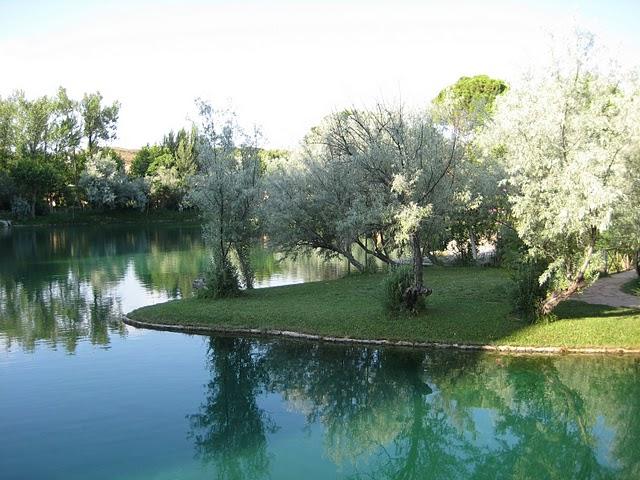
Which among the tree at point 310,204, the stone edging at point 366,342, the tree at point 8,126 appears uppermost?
the tree at point 8,126

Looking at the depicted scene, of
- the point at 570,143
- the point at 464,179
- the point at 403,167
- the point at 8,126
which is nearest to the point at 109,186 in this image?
the point at 8,126

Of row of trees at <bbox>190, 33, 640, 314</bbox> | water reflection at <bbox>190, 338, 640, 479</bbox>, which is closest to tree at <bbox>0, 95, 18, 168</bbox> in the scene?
row of trees at <bbox>190, 33, 640, 314</bbox>

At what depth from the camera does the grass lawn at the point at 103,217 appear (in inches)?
2904

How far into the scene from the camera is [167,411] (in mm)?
13586

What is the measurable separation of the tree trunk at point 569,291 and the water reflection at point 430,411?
190 cm

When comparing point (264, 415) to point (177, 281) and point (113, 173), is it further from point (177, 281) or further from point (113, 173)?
point (113, 173)

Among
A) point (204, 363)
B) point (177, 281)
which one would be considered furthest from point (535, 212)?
point (177, 281)

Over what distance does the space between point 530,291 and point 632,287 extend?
22.7 ft

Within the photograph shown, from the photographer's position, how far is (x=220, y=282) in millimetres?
22875

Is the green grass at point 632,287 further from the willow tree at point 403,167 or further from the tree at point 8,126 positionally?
the tree at point 8,126

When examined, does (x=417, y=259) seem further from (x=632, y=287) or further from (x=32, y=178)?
(x=32, y=178)

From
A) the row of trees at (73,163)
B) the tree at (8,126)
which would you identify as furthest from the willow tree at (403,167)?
the tree at (8,126)

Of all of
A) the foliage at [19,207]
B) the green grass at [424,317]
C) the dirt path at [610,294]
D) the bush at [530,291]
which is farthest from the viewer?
the foliage at [19,207]

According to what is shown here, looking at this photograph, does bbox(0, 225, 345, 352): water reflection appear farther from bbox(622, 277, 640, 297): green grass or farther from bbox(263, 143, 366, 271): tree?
bbox(622, 277, 640, 297): green grass
